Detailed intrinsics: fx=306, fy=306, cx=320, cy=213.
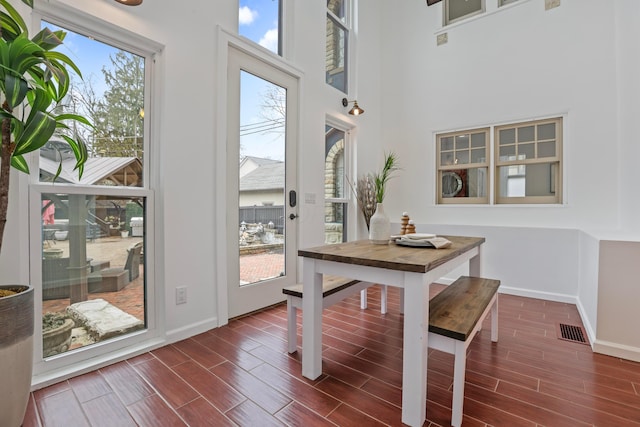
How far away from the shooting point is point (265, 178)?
2969 mm

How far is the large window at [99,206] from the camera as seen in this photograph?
177cm

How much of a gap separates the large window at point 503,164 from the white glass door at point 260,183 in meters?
2.33

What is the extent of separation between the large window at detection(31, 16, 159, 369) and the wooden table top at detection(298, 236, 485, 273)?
1277 millimetres

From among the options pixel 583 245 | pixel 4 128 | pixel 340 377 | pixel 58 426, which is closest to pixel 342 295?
pixel 340 377

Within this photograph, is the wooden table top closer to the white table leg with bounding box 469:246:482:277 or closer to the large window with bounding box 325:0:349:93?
the white table leg with bounding box 469:246:482:277

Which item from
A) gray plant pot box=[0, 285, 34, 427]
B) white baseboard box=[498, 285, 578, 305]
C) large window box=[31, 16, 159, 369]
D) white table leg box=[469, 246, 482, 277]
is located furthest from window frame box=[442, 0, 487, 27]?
gray plant pot box=[0, 285, 34, 427]

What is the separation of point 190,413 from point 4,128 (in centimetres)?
149

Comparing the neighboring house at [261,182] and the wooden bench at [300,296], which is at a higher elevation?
the neighboring house at [261,182]

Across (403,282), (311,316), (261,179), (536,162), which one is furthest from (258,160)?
(536,162)

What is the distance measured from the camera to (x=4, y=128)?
1.26 meters

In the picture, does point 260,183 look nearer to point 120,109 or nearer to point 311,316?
point 120,109

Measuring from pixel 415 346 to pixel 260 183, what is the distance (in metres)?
2.03

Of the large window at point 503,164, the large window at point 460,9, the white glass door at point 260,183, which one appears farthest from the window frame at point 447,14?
the white glass door at point 260,183

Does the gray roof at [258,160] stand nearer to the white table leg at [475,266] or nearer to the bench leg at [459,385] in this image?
the white table leg at [475,266]
